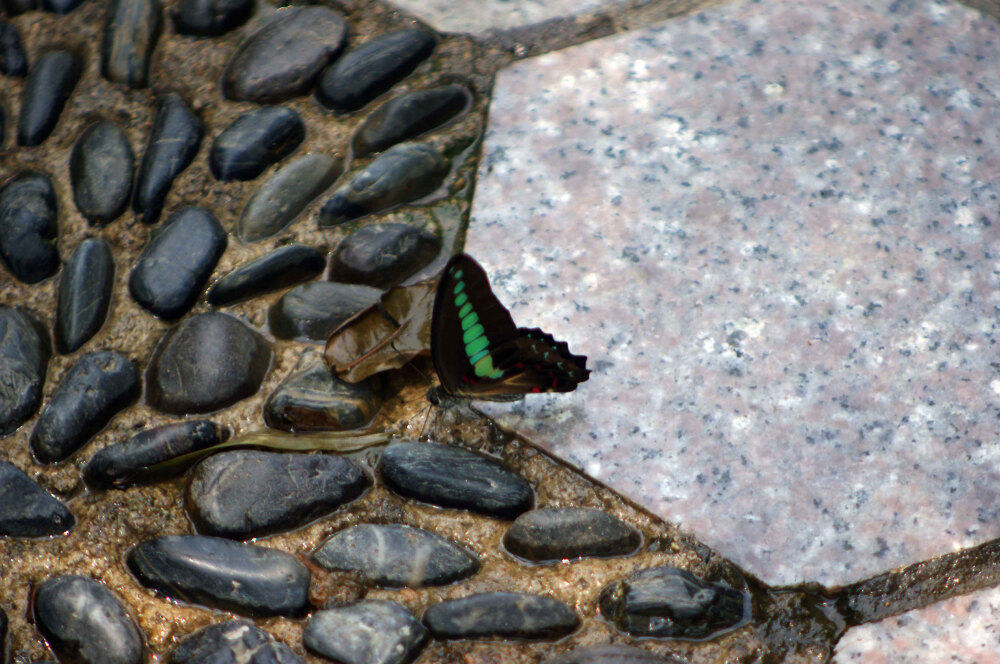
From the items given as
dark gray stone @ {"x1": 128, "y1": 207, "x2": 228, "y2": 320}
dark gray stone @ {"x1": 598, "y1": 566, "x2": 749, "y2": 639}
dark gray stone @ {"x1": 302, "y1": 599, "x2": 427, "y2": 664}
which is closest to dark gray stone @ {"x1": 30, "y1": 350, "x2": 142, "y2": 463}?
dark gray stone @ {"x1": 128, "y1": 207, "x2": 228, "y2": 320}

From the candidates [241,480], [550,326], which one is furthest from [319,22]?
[241,480]

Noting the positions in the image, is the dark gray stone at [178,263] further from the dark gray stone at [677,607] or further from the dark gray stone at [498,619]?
the dark gray stone at [677,607]

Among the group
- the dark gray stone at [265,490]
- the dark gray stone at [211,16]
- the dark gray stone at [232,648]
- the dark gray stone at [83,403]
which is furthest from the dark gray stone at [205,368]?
the dark gray stone at [211,16]

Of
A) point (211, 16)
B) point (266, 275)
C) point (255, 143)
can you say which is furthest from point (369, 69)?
point (266, 275)

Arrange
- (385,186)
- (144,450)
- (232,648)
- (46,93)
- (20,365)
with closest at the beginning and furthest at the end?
(232,648) → (144,450) → (20,365) → (385,186) → (46,93)

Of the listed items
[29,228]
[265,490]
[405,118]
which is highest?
[405,118]

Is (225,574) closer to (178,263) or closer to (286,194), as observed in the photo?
(178,263)
